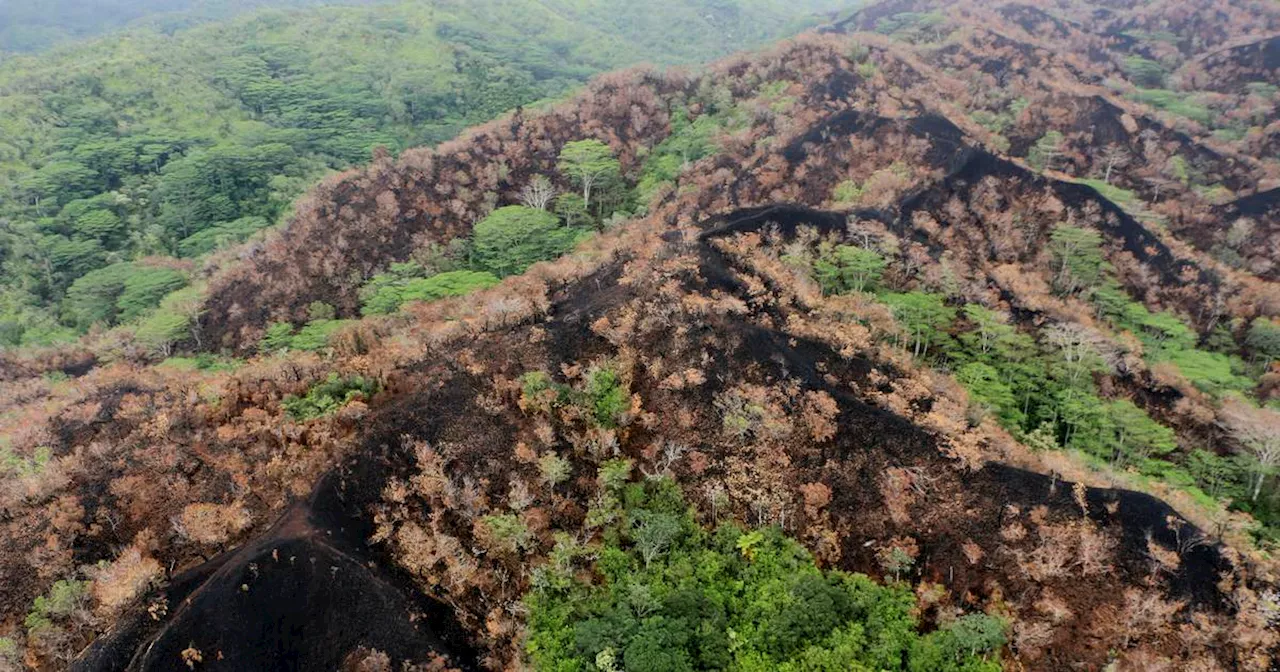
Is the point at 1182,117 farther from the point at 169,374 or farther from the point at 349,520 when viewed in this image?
the point at 169,374

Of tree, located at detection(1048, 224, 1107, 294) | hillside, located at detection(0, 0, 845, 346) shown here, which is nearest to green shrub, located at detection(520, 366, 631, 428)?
tree, located at detection(1048, 224, 1107, 294)

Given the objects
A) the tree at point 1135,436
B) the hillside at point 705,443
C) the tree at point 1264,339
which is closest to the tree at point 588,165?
the hillside at point 705,443

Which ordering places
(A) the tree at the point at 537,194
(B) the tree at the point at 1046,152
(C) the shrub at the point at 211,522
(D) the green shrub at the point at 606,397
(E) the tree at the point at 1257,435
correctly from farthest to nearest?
(B) the tree at the point at 1046,152, (A) the tree at the point at 537,194, (E) the tree at the point at 1257,435, (D) the green shrub at the point at 606,397, (C) the shrub at the point at 211,522

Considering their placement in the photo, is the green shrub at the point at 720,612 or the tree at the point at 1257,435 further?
the tree at the point at 1257,435

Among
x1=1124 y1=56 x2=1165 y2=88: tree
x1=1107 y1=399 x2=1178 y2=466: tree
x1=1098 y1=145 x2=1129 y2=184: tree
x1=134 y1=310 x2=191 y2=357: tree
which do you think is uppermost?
x1=1124 y1=56 x2=1165 y2=88: tree

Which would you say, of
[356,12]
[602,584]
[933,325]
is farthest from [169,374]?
[356,12]

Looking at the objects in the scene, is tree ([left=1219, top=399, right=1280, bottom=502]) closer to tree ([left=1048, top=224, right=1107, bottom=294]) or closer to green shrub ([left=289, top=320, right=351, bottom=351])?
tree ([left=1048, top=224, right=1107, bottom=294])

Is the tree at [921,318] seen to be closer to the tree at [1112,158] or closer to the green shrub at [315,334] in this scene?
the green shrub at [315,334]
